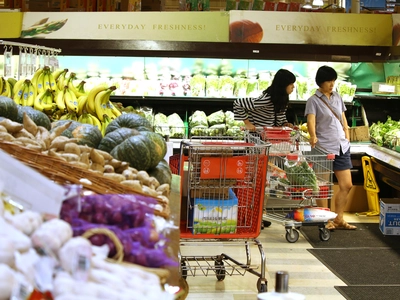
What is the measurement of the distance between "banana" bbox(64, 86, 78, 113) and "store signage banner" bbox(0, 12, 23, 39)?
2962mm

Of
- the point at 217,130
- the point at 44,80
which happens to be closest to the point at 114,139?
the point at 44,80

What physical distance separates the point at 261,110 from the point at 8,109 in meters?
4.25

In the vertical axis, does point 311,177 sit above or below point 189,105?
below

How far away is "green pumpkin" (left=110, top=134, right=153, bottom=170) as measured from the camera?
2789 mm

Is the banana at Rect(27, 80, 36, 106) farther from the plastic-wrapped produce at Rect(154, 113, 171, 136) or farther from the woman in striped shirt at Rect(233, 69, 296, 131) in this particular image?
the plastic-wrapped produce at Rect(154, 113, 171, 136)

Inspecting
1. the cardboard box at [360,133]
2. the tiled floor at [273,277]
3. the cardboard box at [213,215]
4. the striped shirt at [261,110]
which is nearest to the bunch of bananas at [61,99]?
the cardboard box at [213,215]

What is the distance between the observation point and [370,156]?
7820mm

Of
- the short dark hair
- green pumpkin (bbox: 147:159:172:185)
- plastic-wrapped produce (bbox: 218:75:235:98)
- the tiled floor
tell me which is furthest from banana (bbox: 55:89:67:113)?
plastic-wrapped produce (bbox: 218:75:235:98)

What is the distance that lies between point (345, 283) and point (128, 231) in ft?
12.9

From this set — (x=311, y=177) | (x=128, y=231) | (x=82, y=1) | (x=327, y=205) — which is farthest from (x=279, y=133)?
(x=128, y=231)

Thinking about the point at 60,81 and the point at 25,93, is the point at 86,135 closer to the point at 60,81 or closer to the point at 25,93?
the point at 25,93

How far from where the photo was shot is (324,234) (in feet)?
21.5

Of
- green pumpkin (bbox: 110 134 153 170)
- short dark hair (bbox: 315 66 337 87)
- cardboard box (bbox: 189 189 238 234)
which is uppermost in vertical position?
short dark hair (bbox: 315 66 337 87)

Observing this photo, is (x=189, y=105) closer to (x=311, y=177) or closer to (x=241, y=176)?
(x=311, y=177)
